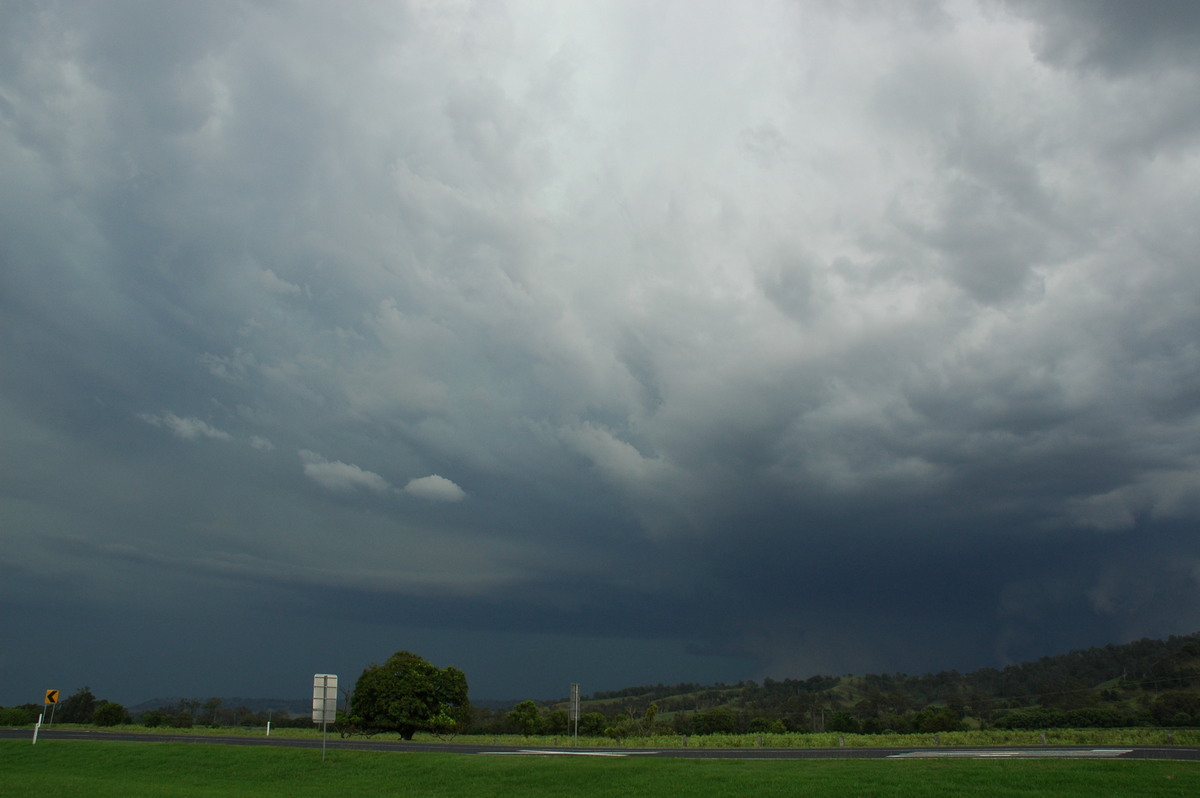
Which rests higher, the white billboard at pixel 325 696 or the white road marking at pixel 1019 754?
the white billboard at pixel 325 696

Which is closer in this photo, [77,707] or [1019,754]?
[1019,754]

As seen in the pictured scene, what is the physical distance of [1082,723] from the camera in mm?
94312

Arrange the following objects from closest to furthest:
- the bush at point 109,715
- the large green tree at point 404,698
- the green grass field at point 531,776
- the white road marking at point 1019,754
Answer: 1. the green grass field at point 531,776
2. the white road marking at point 1019,754
3. the large green tree at point 404,698
4. the bush at point 109,715

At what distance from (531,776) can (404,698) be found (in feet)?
108

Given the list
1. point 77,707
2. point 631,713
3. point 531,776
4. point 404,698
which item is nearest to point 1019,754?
point 531,776

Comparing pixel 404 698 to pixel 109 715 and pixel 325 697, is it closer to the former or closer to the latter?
pixel 325 697

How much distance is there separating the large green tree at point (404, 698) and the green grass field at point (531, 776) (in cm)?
1770

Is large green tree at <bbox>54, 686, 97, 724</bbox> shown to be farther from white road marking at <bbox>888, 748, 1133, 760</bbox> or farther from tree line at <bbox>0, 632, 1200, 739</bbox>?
white road marking at <bbox>888, 748, 1133, 760</bbox>

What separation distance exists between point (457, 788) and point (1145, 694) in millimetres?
143294

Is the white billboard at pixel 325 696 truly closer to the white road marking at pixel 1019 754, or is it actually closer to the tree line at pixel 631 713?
the tree line at pixel 631 713

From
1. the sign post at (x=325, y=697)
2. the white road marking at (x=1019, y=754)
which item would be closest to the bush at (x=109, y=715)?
the sign post at (x=325, y=697)

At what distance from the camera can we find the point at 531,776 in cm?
3109

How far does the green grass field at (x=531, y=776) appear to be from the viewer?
23.2 m

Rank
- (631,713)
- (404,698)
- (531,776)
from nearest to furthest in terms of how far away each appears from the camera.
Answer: (531,776)
(404,698)
(631,713)
